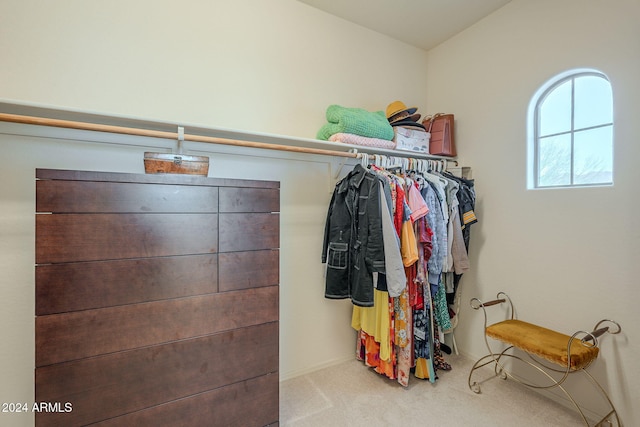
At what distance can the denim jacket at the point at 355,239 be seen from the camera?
1801 millimetres

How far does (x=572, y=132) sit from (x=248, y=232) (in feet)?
7.14

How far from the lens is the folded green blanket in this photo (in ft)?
6.69

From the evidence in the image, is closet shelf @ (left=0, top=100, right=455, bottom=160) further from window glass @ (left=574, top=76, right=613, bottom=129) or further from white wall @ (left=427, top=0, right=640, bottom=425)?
window glass @ (left=574, top=76, right=613, bottom=129)

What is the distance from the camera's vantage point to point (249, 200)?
1467 mm

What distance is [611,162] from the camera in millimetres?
1729

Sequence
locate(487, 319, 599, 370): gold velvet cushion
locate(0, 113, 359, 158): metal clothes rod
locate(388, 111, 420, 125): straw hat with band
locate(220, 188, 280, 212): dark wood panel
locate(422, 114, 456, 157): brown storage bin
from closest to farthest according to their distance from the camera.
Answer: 1. locate(0, 113, 359, 158): metal clothes rod
2. locate(220, 188, 280, 212): dark wood panel
3. locate(487, 319, 599, 370): gold velvet cushion
4. locate(388, 111, 420, 125): straw hat with band
5. locate(422, 114, 456, 157): brown storage bin

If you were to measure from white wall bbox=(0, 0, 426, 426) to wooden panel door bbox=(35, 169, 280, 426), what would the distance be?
1.89 feet

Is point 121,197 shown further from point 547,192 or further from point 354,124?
point 547,192

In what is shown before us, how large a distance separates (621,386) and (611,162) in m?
1.27

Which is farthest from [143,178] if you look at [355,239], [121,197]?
[355,239]

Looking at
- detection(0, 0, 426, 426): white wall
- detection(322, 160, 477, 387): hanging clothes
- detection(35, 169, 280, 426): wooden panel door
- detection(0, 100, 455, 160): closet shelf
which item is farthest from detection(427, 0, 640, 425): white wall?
detection(35, 169, 280, 426): wooden panel door

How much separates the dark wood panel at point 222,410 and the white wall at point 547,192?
178cm

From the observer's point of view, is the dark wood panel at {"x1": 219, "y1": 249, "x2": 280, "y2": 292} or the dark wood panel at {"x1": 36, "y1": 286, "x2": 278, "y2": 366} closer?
the dark wood panel at {"x1": 36, "y1": 286, "x2": 278, "y2": 366}

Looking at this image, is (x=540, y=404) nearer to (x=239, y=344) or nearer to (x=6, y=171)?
(x=239, y=344)
